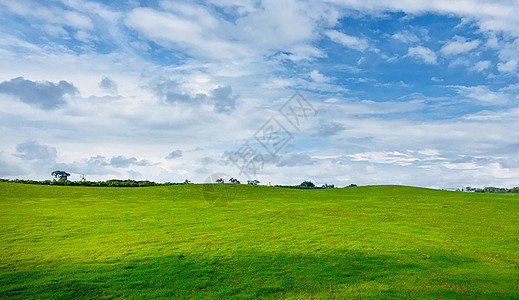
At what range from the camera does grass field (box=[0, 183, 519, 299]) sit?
384 inches

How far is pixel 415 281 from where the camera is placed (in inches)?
413

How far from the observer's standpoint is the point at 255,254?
41.5ft

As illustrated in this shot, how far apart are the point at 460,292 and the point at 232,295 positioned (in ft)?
22.3

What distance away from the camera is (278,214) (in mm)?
23547

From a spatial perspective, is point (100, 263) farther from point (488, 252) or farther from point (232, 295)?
point (488, 252)

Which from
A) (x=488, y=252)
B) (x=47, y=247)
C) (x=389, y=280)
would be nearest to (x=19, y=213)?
(x=47, y=247)

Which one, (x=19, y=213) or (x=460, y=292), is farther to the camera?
(x=19, y=213)

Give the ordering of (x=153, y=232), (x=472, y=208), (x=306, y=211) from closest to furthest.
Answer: (x=153, y=232) < (x=306, y=211) < (x=472, y=208)

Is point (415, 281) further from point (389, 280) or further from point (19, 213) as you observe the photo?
point (19, 213)

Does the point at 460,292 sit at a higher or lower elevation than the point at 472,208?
lower

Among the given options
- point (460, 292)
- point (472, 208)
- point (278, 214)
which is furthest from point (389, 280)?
point (472, 208)

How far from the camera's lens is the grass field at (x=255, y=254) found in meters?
9.76

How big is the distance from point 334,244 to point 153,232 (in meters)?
9.29

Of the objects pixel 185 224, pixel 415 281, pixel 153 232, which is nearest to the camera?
pixel 415 281
